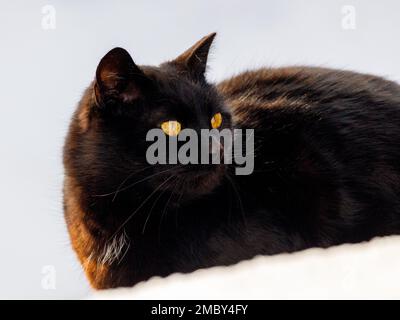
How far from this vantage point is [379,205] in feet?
6.45

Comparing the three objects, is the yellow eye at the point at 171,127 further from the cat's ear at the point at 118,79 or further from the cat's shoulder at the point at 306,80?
the cat's shoulder at the point at 306,80

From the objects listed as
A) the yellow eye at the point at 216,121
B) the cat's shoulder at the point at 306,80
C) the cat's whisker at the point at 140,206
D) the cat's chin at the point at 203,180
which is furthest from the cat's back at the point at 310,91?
the cat's whisker at the point at 140,206

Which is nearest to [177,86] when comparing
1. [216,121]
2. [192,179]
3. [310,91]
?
[216,121]

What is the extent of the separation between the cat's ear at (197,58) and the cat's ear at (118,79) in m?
0.24

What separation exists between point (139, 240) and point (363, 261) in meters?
0.60

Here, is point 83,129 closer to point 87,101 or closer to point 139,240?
point 87,101

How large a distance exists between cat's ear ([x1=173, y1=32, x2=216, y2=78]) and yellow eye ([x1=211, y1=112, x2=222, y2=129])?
0.52ft

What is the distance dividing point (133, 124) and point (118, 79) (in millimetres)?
123

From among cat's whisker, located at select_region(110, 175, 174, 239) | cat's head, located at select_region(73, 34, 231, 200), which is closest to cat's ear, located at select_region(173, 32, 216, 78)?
cat's head, located at select_region(73, 34, 231, 200)

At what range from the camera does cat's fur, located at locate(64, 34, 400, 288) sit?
5.78 feet

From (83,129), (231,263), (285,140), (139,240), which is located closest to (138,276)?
(139,240)

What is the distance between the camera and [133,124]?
175 centimetres

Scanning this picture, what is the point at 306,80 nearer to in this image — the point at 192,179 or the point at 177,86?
the point at 177,86

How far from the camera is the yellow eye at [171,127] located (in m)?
1.72
